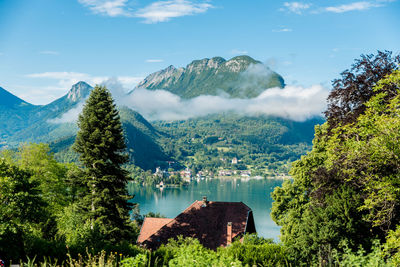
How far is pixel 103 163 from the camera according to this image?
18.2 m

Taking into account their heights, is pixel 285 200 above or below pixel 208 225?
above

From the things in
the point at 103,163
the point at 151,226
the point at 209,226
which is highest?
the point at 103,163

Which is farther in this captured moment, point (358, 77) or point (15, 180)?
point (358, 77)

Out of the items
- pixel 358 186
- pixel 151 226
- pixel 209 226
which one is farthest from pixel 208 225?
pixel 358 186

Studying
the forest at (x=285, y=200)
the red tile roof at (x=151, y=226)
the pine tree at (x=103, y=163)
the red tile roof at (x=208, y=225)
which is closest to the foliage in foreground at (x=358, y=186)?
the forest at (x=285, y=200)

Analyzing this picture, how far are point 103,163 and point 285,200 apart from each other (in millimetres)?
13820

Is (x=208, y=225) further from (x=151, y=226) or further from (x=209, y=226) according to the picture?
(x=151, y=226)

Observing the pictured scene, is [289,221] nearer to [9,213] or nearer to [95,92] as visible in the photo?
[95,92]

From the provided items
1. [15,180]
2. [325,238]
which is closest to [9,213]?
[15,180]

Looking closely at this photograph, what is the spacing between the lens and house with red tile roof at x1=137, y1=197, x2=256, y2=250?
76.1 feet

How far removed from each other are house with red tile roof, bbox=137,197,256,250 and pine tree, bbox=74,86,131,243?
5.14 metres

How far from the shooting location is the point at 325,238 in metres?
14.4

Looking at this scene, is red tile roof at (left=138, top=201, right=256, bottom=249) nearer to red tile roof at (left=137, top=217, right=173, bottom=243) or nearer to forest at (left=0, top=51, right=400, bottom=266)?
red tile roof at (left=137, top=217, right=173, bottom=243)

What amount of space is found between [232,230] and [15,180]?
1490 cm
